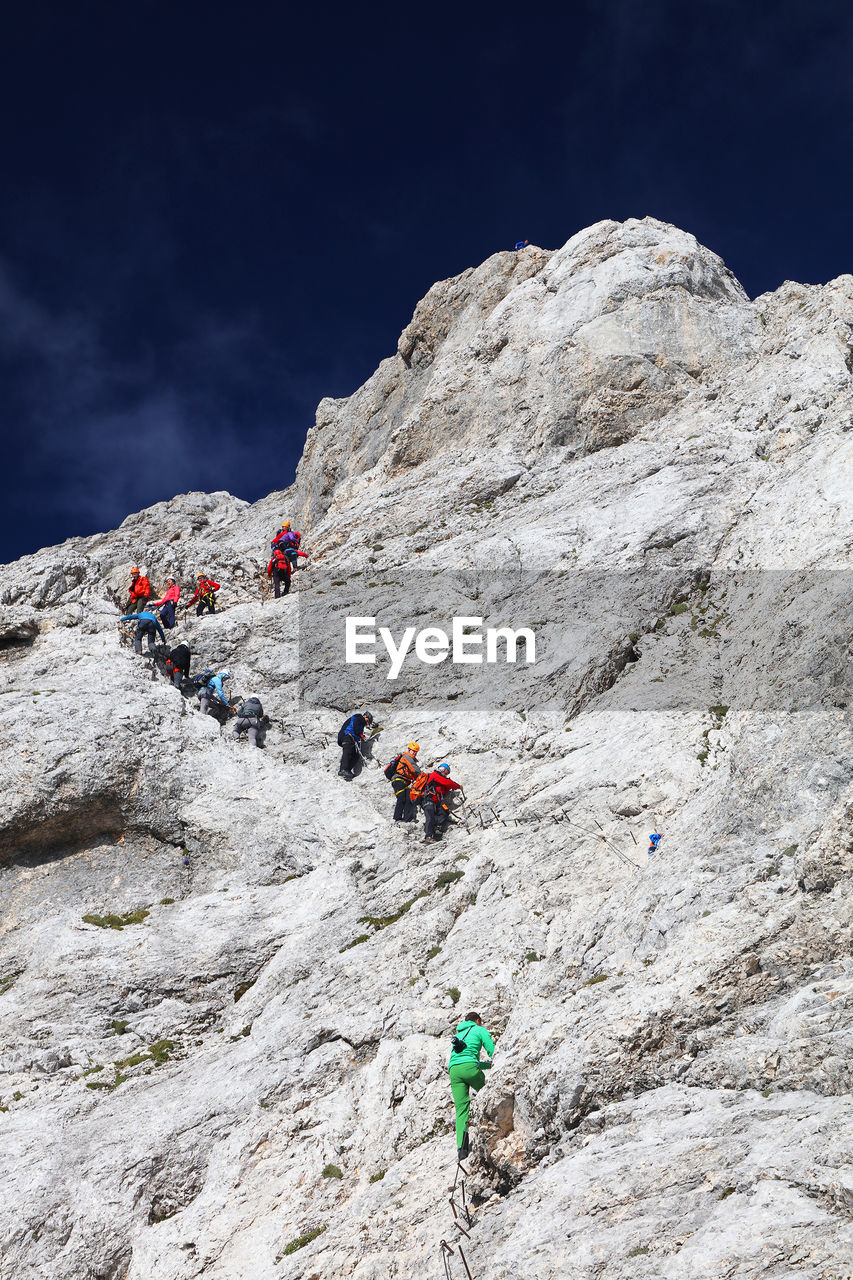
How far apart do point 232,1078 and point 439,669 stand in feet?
46.0

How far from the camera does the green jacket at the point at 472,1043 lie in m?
12.4

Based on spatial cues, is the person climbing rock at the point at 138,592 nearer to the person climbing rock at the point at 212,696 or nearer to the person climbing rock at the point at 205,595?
the person climbing rock at the point at 205,595

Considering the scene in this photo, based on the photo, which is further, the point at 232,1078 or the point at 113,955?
the point at 113,955

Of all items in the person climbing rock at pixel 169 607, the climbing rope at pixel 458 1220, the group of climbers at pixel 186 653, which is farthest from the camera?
the person climbing rock at pixel 169 607

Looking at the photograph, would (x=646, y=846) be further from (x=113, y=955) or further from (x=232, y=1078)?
(x=113, y=955)

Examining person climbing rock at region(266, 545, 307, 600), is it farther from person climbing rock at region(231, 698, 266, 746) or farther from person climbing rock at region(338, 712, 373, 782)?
person climbing rock at region(338, 712, 373, 782)

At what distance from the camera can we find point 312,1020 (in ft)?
53.4

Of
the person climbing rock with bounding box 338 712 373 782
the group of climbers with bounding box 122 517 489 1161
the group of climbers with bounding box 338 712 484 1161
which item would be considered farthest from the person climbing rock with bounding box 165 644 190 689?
the person climbing rock with bounding box 338 712 373 782

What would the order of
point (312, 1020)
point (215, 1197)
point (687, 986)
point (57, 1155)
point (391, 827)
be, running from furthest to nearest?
point (391, 827), point (312, 1020), point (57, 1155), point (215, 1197), point (687, 986)

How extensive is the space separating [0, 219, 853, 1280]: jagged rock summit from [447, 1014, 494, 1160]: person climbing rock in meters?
0.55

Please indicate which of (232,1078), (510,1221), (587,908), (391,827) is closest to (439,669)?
(391,827)

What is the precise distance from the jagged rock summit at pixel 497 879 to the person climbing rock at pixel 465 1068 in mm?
549

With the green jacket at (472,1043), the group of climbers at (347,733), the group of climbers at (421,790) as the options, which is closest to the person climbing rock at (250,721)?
the group of climbers at (347,733)

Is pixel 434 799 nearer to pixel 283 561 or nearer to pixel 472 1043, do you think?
pixel 472 1043
